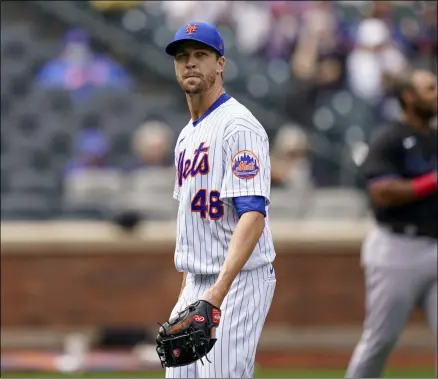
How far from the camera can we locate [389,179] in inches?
253

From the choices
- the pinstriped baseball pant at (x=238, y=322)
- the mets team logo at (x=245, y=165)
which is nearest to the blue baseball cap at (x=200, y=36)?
the mets team logo at (x=245, y=165)

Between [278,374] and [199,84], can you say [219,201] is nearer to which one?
[199,84]

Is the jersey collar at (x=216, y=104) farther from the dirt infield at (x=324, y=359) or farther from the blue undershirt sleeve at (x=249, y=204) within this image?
the dirt infield at (x=324, y=359)

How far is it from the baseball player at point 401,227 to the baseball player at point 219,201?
1.99m

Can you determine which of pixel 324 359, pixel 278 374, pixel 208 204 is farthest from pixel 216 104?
pixel 324 359

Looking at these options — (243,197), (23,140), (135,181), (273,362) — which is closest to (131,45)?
(23,140)

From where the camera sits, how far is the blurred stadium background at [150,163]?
1079 centimetres

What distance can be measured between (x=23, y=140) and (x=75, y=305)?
2.54 metres

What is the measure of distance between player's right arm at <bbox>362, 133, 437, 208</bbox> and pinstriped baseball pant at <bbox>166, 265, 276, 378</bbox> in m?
2.10

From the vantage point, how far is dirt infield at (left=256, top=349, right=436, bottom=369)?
32.1 ft

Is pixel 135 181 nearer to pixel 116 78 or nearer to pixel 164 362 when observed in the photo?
pixel 116 78

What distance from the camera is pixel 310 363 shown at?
32.8ft

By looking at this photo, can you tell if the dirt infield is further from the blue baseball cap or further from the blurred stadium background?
the blue baseball cap

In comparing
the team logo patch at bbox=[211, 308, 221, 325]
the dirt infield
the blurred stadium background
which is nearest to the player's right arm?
the team logo patch at bbox=[211, 308, 221, 325]
